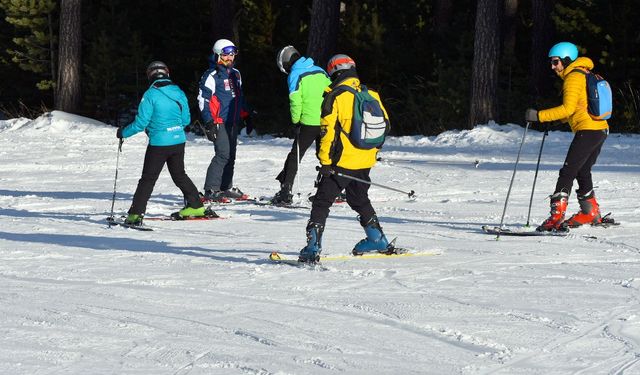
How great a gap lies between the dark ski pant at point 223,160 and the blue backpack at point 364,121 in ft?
17.4

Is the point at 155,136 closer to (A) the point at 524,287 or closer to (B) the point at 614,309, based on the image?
(A) the point at 524,287

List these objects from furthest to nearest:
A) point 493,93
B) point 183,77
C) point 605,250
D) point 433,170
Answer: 1. point 183,77
2. point 493,93
3. point 433,170
4. point 605,250

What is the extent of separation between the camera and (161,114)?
12031 mm

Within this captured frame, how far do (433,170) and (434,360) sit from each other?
11390mm

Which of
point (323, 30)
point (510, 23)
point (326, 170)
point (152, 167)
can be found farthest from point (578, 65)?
point (510, 23)

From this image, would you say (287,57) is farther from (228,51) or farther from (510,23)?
(510,23)

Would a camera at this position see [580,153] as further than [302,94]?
No

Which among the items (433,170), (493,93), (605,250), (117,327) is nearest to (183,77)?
(493,93)

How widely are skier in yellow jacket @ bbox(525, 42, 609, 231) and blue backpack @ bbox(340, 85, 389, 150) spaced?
7.38 feet

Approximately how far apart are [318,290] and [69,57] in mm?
20493

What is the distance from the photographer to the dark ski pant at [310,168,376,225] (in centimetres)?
927

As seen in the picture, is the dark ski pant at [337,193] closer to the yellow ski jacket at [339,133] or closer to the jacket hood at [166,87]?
the yellow ski jacket at [339,133]

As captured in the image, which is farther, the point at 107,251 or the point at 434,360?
the point at 107,251

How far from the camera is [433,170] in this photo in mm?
17656
